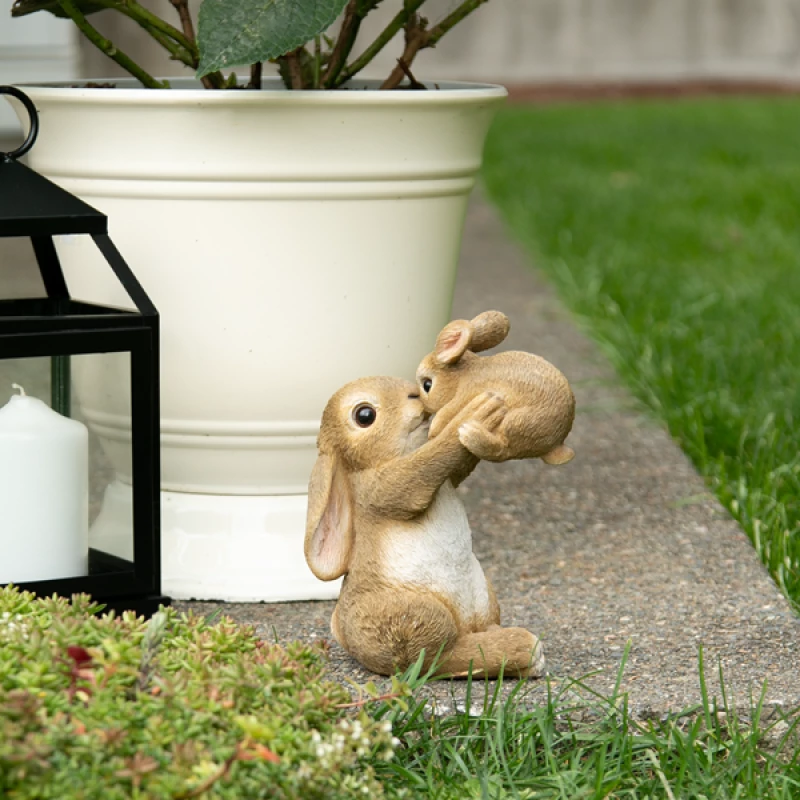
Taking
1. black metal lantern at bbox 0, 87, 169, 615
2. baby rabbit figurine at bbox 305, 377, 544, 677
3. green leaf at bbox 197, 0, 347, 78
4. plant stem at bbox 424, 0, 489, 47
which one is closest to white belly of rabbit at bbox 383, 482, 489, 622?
baby rabbit figurine at bbox 305, 377, 544, 677

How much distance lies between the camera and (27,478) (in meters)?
1.36

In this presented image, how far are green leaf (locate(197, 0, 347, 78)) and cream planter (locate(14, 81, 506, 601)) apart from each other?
63mm

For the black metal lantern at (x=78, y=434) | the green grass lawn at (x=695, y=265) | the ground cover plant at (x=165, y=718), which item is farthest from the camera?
the green grass lawn at (x=695, y=265)

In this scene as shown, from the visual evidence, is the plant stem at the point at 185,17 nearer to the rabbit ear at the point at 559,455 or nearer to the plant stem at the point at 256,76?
the plant stem at the point at 256,76

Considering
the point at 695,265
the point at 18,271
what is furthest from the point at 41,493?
the point at 695,265

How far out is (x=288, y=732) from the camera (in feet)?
3.32

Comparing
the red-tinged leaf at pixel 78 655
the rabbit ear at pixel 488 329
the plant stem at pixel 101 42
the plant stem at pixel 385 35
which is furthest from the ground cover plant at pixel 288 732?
the plant stem at pixel 385 35

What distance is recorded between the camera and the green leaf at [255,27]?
139 cm

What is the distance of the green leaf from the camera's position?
4.56 feet

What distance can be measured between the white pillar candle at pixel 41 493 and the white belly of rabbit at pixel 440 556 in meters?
0.35

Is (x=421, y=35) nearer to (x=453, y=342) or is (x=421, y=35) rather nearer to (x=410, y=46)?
(x=410, y=46)

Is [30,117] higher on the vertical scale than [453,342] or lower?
higher

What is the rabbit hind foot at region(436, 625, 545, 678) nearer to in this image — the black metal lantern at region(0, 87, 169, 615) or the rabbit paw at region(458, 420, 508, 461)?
the rabbit paw at region(458, 420, 508, 461)

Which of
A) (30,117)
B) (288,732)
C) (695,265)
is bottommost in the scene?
(695,265)
